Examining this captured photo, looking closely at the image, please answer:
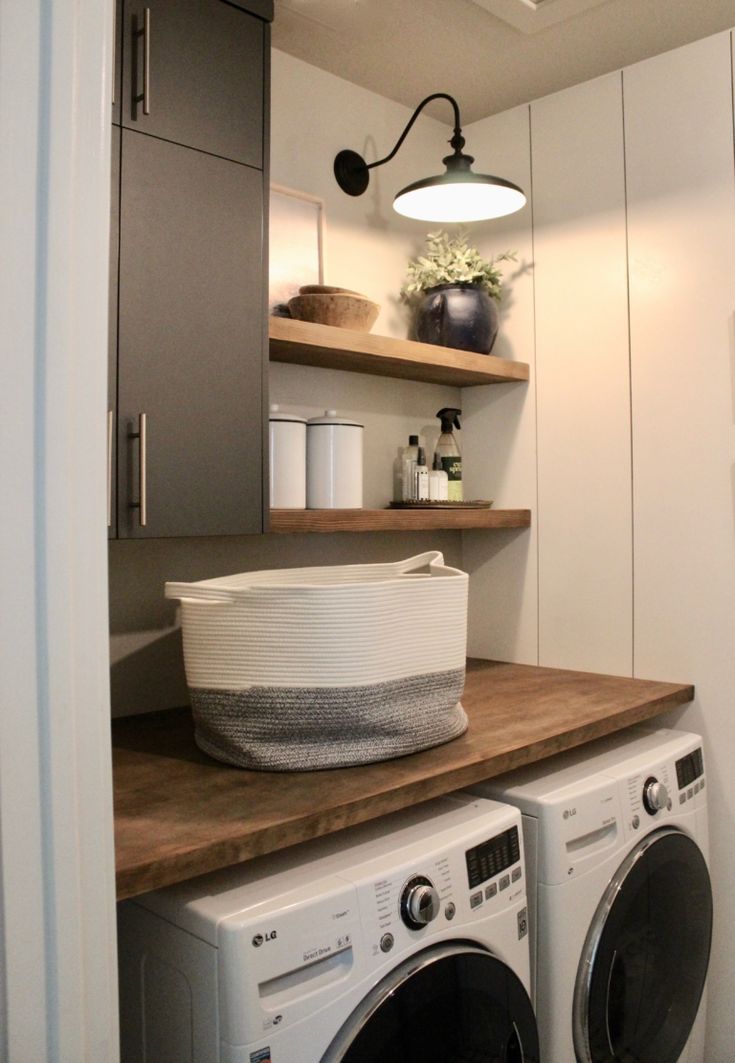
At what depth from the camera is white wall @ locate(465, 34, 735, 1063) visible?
206 centimetres

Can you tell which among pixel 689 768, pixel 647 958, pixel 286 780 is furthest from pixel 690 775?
pixel 286 780

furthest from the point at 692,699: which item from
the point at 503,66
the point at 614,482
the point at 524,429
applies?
the point at 503,66

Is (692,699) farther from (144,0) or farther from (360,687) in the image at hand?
(144,0)

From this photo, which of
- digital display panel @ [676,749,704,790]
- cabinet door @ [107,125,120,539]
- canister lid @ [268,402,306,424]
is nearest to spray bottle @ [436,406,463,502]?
canister lid @ [268,402,306,424]

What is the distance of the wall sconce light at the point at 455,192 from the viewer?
1.95 meters

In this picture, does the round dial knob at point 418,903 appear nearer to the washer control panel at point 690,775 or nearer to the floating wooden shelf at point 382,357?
the washer control panel at point 690,775

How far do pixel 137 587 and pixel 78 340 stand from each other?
45.0 inches

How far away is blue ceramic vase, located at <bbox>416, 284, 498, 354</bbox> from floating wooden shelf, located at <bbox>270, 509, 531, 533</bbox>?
450 millimetres

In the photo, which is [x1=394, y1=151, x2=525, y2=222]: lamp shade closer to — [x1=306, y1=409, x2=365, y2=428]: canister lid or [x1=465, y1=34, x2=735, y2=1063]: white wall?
[x1=465, y1=34, x2=735, y2=1063]: white wall

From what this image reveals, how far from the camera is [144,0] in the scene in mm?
1490

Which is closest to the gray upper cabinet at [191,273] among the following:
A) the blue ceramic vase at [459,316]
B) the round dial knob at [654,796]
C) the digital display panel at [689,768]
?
the blue ceramic vase at [459,316]

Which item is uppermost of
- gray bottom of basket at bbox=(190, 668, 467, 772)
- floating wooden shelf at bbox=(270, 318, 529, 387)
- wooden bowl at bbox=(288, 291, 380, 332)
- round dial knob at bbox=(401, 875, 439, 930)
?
wooden bowl at bbox=(288, 291, 380, 332)

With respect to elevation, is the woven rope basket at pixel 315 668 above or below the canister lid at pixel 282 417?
below

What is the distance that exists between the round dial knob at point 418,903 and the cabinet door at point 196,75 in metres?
1.31
